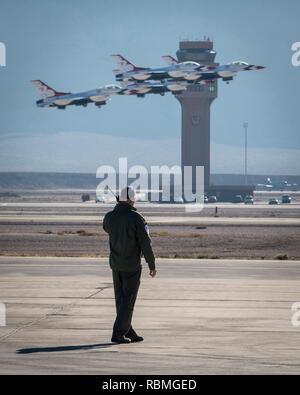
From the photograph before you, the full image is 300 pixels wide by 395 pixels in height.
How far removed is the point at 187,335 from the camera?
1302 cm

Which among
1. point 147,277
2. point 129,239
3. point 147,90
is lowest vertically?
point 147,277

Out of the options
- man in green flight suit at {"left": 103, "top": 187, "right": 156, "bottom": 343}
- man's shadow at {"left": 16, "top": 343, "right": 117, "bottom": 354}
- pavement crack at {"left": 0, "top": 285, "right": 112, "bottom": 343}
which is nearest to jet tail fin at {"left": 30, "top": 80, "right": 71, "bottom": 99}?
pavement crack at {"left": 0, "top": 285, "right": 112, "bottom": 343}

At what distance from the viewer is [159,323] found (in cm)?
1419

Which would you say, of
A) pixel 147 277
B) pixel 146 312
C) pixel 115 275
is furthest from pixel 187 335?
pixel 147 277

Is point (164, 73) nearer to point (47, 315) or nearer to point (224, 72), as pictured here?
point (224, 72)

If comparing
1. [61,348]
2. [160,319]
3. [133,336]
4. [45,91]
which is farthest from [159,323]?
[45,91]

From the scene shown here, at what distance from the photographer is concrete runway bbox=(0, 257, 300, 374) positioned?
35.6ft

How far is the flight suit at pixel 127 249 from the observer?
1291 cm

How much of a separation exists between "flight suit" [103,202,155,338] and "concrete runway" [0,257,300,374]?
0.66 meters

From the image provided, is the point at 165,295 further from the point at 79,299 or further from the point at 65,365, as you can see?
the point at 65,365

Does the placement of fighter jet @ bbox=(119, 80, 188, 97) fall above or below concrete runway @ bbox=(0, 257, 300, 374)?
above

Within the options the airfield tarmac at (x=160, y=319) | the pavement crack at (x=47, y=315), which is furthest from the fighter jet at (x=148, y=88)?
the pavement crack at (x=47, y=315)

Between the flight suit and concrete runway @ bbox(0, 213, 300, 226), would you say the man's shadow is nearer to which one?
the flight suit

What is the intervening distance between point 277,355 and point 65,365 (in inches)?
106
